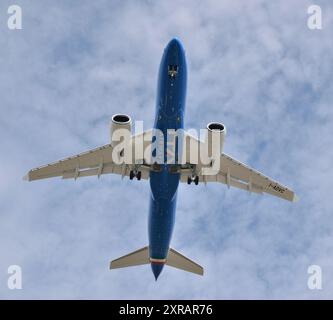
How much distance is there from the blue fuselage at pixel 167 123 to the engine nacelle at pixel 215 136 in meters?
1.63

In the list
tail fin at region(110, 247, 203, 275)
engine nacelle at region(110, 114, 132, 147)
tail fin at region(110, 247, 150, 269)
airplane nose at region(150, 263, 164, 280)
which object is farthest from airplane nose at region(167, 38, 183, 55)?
tail fin at region(110, 247, 150, 269)

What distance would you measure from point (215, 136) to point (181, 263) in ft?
39.4

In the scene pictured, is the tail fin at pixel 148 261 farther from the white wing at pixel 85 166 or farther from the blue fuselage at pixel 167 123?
the white wing at pixel 85 166

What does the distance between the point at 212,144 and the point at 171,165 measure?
258cm

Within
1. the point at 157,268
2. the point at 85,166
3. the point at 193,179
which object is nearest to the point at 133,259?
the point at 157,268

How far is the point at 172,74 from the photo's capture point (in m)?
31.4

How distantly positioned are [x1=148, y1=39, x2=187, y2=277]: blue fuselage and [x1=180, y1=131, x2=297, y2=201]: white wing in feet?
9.31

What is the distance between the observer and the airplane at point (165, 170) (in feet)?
104

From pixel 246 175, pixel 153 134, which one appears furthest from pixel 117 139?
pixel 246 175

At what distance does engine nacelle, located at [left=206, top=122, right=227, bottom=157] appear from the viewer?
3281 cm

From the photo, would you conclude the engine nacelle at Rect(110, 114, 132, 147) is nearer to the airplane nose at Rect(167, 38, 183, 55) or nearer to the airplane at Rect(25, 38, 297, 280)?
the airplane at Rect(25, 38, 297, 280)

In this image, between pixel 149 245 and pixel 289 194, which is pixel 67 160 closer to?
pixel 149 245

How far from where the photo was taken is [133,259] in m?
41.1

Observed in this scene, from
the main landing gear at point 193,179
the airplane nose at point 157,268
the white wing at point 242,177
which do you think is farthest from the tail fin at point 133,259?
the main landing gear at point 193,179
